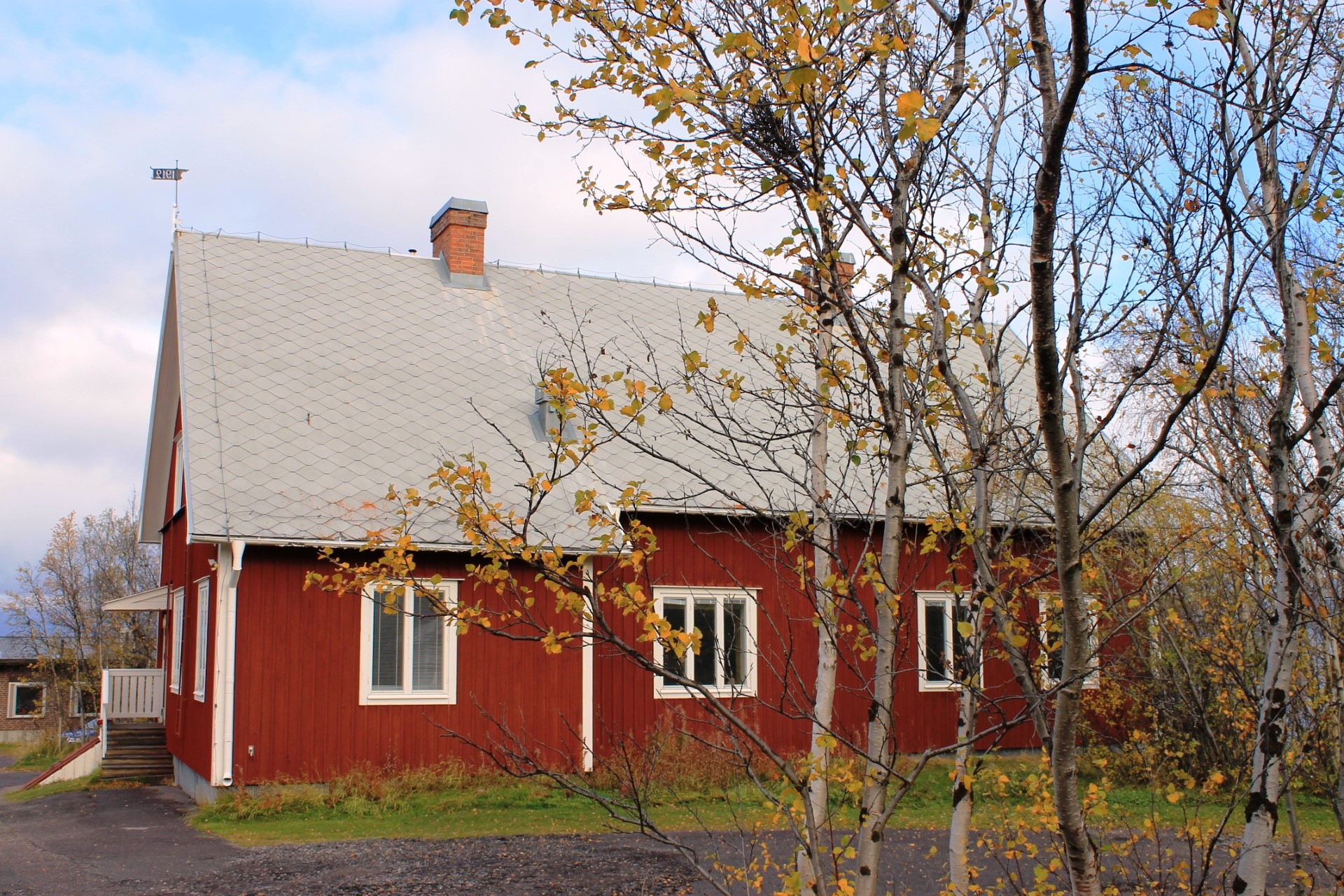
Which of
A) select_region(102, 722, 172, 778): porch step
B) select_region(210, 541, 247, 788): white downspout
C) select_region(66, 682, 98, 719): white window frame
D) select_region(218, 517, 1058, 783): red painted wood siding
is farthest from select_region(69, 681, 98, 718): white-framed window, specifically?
select_region(210, 541, 247, 788): white downspout

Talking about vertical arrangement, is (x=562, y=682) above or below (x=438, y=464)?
below

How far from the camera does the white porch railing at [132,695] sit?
17.2 m

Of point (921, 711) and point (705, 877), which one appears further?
point (921, 711)

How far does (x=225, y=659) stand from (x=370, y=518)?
2.13m

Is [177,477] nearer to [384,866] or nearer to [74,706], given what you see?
[384,866]

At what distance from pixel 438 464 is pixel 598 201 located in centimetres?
953

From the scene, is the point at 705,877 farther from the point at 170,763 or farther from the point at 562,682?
the point at 170,763

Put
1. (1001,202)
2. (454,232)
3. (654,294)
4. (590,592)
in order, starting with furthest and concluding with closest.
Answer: (654,294), (454,232), (1001,202), (590,592)

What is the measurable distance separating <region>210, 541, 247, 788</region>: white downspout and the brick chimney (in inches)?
283

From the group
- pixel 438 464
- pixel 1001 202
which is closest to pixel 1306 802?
pixel 438 464

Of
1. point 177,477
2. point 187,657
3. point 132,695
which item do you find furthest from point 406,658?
point 132,695

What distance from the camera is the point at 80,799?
48.5 ft

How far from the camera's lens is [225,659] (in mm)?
12469

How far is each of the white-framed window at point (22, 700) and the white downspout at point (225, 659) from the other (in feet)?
95.4
